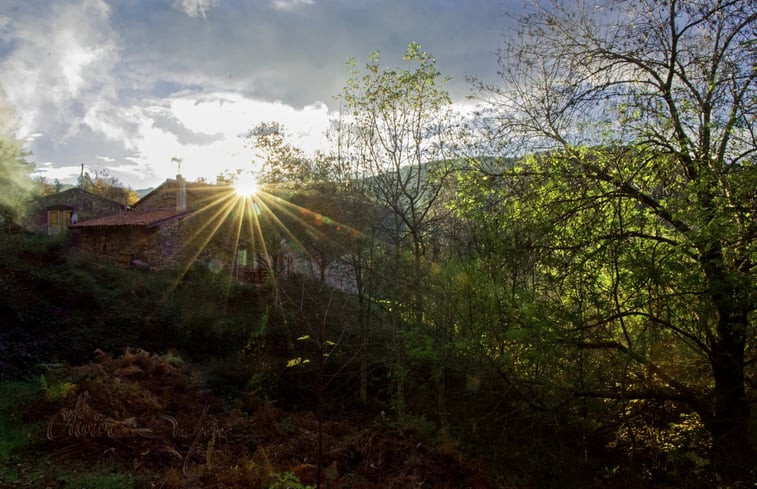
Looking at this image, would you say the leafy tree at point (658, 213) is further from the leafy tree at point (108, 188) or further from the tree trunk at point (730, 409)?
the leafy tree at point (108, 188)

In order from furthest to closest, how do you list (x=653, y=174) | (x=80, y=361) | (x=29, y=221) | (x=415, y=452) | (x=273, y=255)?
(x=29, y=221)
(x=273, y=255)
(x=80, y=361)
(x=415, y=452)
(x=653, y=174)

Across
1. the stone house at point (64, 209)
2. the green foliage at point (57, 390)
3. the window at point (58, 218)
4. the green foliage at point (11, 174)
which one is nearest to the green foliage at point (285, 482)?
the green foliage at point (57, 390)

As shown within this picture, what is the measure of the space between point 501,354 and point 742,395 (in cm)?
316

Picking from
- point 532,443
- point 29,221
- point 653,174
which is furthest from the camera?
point 29,221

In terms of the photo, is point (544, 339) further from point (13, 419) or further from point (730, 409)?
point (13, 419)

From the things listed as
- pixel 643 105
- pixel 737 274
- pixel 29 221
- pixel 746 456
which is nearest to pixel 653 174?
pixel 643 105

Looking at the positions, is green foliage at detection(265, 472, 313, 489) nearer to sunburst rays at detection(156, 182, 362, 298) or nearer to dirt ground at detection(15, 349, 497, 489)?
dirt ground at detection(15, 349, 497, 489)

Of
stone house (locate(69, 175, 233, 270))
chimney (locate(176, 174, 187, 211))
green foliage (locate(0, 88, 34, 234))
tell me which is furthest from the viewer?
chimney (locate(176, 174, 187, 211))

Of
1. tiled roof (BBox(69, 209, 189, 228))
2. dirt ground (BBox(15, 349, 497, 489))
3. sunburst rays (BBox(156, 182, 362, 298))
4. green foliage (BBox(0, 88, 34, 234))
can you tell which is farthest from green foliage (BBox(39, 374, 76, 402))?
green foliage (BBox(0, 88, 34, 234))

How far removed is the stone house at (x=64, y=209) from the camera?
30891mm

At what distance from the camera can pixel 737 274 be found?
541cm

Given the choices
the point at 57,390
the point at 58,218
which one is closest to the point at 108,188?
the point at 58,218

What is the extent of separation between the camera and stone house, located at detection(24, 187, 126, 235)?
30.9 meters

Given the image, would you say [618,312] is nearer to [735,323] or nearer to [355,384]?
[735,323]
